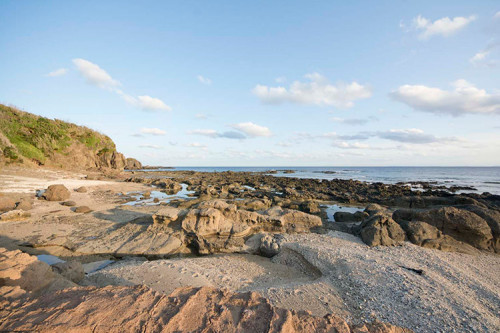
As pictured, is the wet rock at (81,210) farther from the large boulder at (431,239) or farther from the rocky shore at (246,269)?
the large boulder at (431,239)

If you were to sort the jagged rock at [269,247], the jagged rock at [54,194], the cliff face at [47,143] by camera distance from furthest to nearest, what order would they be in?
the cliff face at [47,143] → the jagged rock at [54,194] → the jagged rock at [269,247]

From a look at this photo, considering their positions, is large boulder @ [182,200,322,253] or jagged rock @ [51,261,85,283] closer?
jagged rock @ [51,261,85,283]

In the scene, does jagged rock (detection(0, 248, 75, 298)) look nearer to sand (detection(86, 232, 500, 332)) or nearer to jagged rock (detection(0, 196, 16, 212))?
sand (detection(86, 232, 500, 332))

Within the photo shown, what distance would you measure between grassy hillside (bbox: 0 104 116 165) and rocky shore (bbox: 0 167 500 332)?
18.1 m

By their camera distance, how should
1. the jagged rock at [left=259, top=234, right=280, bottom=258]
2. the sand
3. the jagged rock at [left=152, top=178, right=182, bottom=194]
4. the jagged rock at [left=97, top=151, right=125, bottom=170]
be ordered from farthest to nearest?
the jagged rock at [left=97, top=151, right=125, bottom=170] < the jagged rock at [left=152, top=178, right=182, bottom=194] < the jagged rock at [left=259, top=234, right=280, bottom=258] < the sand

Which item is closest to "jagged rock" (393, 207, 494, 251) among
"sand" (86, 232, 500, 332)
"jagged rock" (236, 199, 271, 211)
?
"sand" (86, 232, 500, 332)

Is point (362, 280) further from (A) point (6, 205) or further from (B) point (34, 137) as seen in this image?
(B) point (34, 137)

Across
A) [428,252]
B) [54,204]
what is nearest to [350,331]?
[428,252]

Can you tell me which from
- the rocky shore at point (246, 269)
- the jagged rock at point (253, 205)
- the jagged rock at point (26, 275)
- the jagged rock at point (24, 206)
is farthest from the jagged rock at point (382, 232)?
the jagged rock at point (24, 206)

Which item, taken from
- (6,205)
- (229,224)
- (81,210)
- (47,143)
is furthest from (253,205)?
(47,143)

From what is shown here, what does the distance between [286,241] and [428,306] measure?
522 centimetres

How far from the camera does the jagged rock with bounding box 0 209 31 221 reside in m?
11.2

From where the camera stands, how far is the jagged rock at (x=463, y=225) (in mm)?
10127

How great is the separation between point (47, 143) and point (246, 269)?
3669 centimetres
